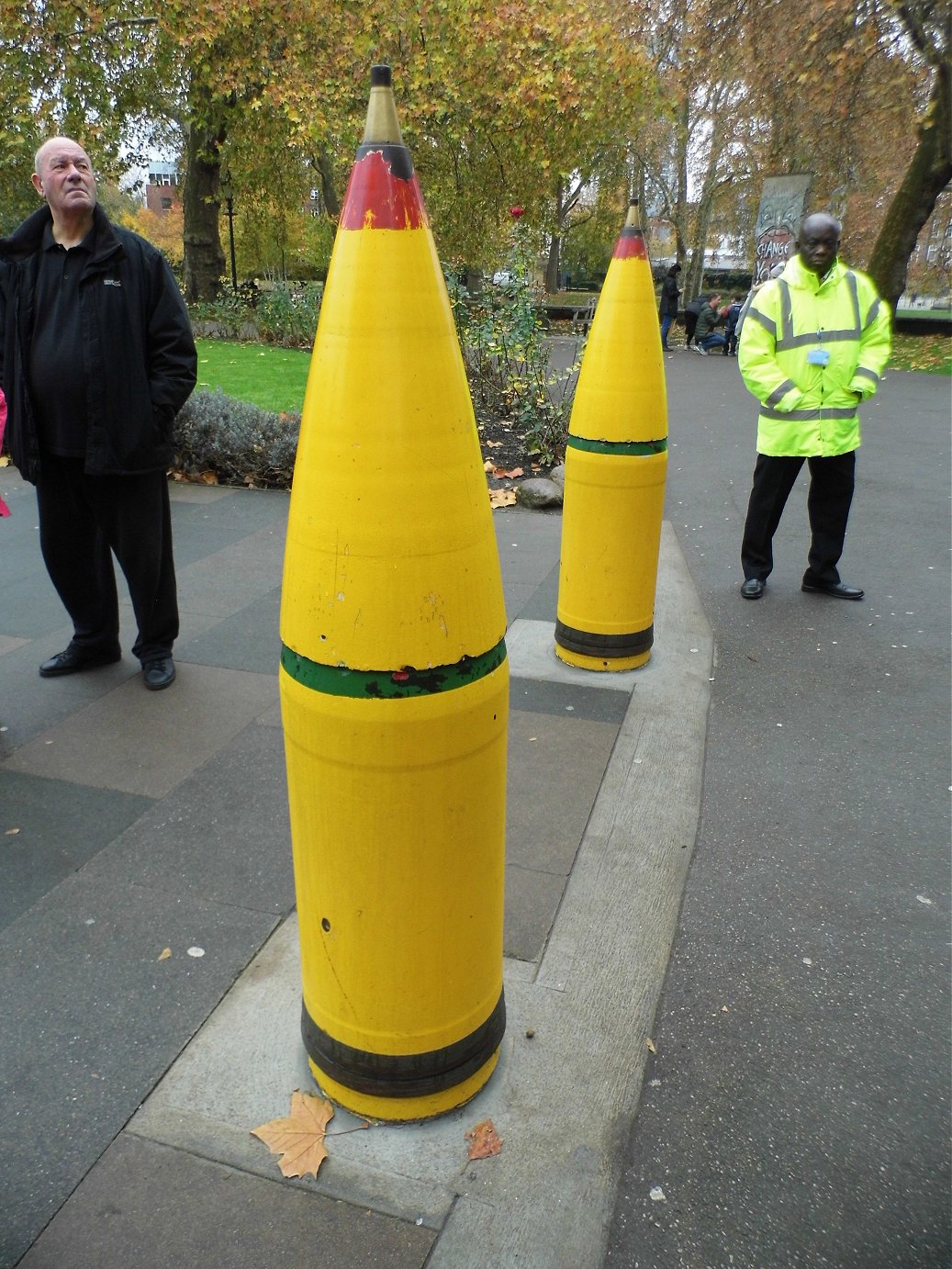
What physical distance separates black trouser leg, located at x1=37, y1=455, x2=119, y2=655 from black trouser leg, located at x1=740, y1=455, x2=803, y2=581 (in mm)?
3631

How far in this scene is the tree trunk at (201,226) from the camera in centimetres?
2173

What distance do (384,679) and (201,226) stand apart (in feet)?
76.1

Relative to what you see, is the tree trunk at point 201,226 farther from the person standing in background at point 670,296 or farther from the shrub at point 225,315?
the person standing in background at point 670,296

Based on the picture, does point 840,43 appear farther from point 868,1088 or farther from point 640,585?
point 868,1088

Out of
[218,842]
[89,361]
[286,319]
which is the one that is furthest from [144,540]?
[286,319]

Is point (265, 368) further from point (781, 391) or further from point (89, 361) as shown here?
point (89, 361)

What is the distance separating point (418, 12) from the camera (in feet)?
46.9

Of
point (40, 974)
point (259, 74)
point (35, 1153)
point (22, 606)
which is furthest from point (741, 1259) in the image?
point (259, 74)

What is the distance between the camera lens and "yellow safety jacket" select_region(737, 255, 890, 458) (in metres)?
5.19

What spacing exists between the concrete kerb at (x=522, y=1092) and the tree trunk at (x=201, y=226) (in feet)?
70.4

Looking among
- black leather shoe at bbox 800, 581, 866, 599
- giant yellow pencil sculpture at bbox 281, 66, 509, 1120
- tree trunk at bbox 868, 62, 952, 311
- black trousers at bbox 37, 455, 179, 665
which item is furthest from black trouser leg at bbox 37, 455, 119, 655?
tree trunk at bbox 868, 62, 952, 311

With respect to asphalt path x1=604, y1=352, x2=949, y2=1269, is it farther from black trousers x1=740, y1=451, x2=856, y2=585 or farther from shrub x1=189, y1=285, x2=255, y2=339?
shrub x1=189, y1=285, x2=255, y2=339

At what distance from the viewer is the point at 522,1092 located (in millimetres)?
2314

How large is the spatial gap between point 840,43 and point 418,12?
793 cm
